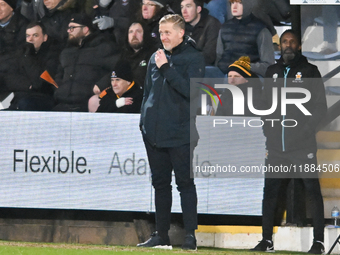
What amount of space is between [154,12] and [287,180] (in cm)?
226

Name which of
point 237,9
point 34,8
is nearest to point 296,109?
point 237,9

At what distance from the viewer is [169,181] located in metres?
5.82

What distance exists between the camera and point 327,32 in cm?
600

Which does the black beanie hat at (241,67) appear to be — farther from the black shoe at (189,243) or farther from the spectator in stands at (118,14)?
the black shoe at (189,243)

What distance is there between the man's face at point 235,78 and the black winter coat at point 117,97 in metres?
0.95

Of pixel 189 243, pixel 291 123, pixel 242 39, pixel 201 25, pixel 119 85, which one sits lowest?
pixel 189 243

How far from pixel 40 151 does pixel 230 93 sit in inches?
84.3

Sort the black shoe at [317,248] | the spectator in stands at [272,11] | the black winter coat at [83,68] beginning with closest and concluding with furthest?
the black shoe at [317,248] → the spectator in stands at [272,11] → the black winter coat at [83,68]

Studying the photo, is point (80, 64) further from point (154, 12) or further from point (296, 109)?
point (296, 109)

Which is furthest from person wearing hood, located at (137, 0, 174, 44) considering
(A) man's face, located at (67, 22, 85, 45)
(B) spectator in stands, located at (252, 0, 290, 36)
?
(B) spectator in stands, located at (252, 0, 290, 36)

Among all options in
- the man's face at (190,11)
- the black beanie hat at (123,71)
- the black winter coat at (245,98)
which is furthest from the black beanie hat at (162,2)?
the black winter coat at (245,98)

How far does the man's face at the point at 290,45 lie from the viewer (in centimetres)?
595

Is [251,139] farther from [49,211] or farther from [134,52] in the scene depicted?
[49,211]

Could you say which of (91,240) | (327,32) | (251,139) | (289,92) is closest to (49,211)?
(91,240)
